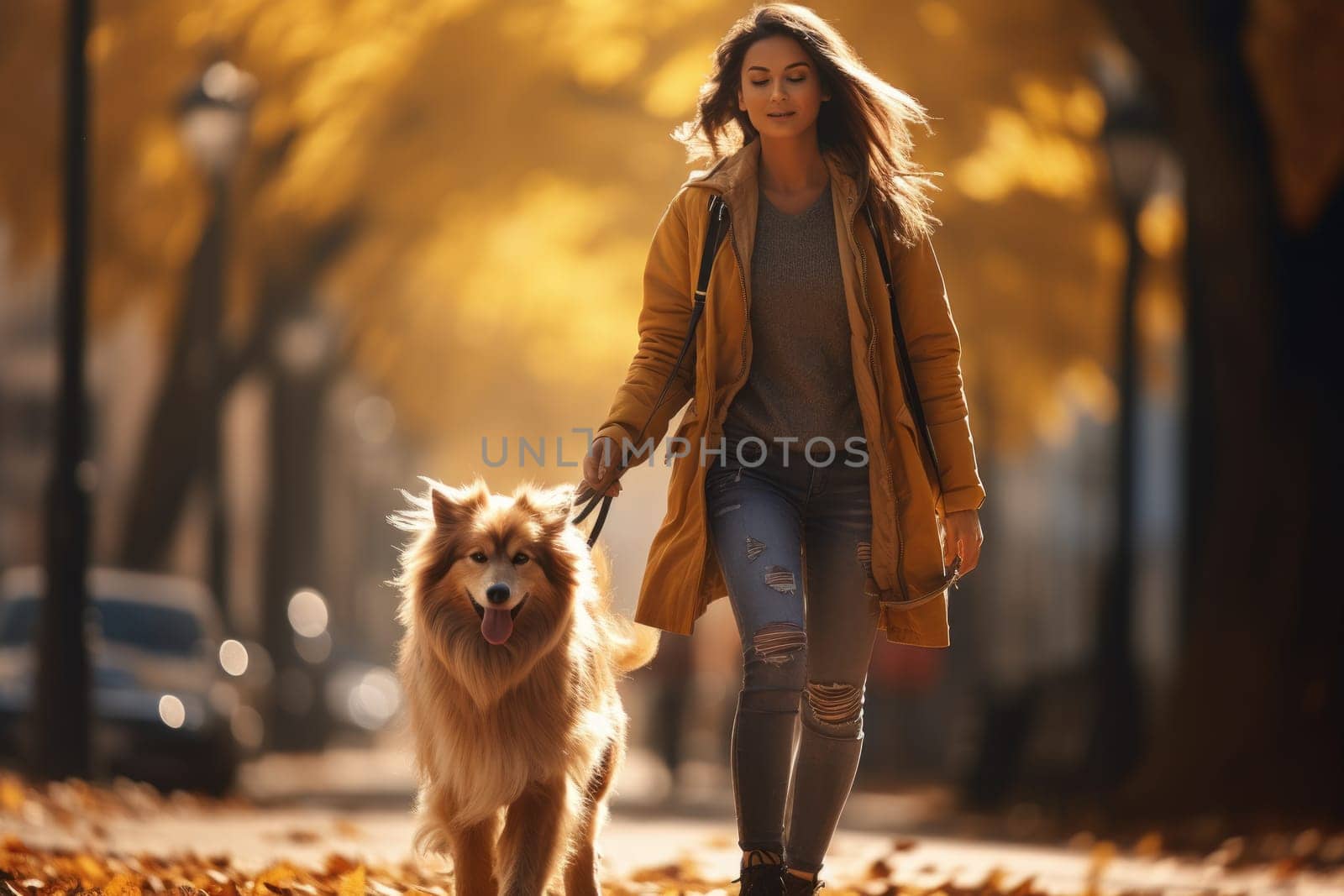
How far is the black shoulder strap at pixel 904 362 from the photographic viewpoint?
20.9 feet

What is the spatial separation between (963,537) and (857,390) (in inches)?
24.1

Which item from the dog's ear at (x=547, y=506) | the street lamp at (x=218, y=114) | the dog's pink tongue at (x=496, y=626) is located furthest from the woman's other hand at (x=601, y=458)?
the street lamp at (x=218, y=114)

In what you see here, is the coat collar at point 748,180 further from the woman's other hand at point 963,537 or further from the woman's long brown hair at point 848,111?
the woman's other hand at point 963,537

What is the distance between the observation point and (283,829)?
12.4 meters

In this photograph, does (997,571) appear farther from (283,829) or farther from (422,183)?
(283,829)

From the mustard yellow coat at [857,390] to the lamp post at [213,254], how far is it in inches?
568

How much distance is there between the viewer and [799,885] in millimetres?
6277

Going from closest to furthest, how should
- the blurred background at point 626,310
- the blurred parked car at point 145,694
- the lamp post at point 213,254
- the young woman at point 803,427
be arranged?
the young woman at point 803,427 → the blurred background at point 626,310 → the blurred parked car at point 145,694 → the lamp post at point 213,254

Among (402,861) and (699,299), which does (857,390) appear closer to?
(699,299)

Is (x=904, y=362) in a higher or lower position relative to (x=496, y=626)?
higher

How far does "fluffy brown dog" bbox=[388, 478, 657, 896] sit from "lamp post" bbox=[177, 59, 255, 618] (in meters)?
14.5

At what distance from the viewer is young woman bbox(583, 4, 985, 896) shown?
6.23m

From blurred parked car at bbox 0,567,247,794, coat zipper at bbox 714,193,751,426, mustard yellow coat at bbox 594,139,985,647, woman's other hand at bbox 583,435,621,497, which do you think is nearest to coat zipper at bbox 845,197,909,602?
mustard yellow coat at bbox 594,139,985,647

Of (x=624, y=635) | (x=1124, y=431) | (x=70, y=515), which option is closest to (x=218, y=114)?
(x=70, y=515)
